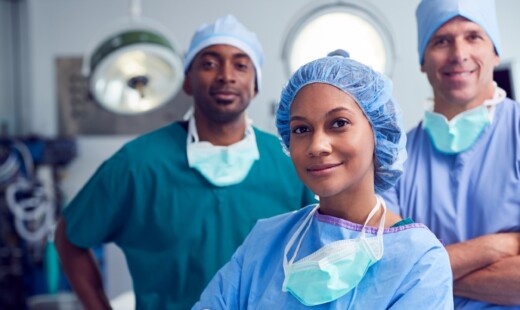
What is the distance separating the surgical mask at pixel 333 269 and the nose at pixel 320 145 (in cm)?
17

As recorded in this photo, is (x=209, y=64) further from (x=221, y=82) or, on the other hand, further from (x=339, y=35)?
(x=339, y=35)

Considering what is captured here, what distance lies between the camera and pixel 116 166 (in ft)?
5.58

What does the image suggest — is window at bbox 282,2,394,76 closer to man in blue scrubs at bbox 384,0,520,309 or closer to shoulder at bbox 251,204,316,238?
man in blue scrubs at bbox 384,0,520,309

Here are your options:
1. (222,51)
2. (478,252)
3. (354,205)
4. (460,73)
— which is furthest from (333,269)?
(222,51)

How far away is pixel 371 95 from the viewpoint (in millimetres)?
1127

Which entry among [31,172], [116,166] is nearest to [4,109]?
[31,172]

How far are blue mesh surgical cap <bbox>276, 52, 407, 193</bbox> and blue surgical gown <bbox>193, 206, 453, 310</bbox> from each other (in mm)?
157

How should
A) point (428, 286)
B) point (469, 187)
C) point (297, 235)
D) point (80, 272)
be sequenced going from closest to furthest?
1. point (428, 286)
2. point (297, 235)
3. point (469, 187)
4. point (80, 272)

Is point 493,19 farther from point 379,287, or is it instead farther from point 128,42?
A: point 128,42

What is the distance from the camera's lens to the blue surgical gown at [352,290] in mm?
1005

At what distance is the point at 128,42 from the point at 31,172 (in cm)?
310

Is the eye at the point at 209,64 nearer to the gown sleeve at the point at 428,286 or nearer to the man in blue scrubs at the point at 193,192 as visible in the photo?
the man in blue scrubs at the point at 193,192

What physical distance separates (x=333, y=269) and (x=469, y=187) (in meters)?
0.53

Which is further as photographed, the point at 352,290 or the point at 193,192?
the point at 193,192
